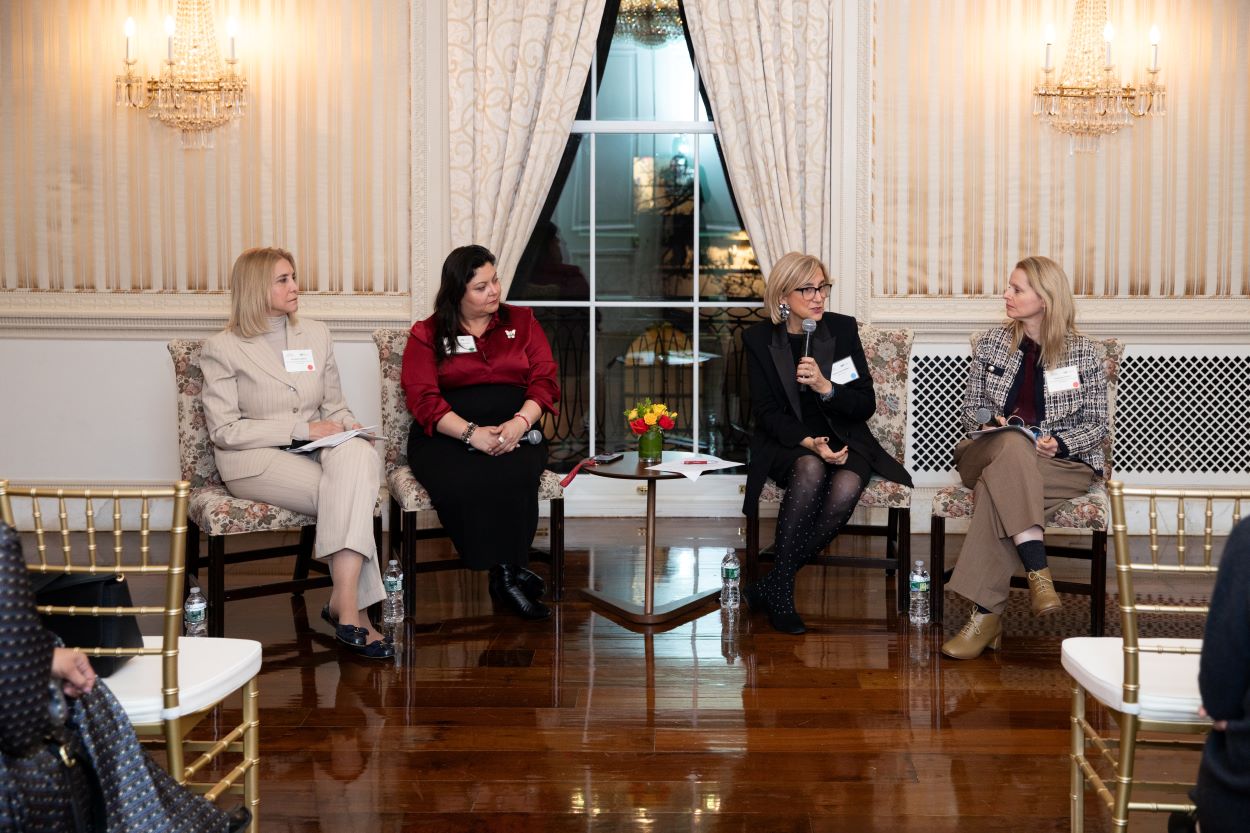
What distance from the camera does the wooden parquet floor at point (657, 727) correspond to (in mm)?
2561

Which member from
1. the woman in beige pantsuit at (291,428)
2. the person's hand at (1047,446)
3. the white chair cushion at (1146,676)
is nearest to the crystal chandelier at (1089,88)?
the person's hand at (1047,446)

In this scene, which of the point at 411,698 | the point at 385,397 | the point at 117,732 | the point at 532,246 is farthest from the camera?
the point at 532,246

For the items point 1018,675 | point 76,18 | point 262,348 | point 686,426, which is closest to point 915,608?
point 1018,675

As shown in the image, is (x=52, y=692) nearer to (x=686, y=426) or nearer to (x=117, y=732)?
(x=117, y=732)

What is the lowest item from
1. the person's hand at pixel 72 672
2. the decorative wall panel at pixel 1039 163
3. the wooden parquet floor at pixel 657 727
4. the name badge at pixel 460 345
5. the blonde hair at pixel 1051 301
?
the wooden parquet floor at pixel 657 727

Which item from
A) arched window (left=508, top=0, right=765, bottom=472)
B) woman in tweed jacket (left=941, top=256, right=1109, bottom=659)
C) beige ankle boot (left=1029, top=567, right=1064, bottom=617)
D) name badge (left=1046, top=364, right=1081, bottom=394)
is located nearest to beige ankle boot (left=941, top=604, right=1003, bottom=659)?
woman in tweed jacket (left=941, top=256, right=1109, bottom=659)

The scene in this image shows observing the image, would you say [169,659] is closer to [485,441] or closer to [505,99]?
[485,441]

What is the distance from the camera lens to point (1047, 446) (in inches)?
155

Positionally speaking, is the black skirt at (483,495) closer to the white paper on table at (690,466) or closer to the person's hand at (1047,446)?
the white paper on table at (690,466)

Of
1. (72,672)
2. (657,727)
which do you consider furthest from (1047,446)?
(72,672)

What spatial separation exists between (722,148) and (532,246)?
103 cm

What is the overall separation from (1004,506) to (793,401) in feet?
2.80

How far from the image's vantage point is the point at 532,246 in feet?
19.2

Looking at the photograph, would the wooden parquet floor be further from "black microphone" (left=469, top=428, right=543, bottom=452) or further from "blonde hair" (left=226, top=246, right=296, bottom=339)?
Result: "blonde hair" (left=226, top=246, right=296, bottom=339)
